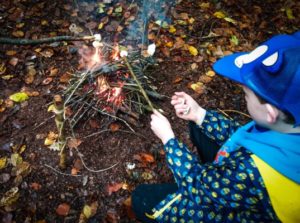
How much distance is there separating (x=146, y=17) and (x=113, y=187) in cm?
241

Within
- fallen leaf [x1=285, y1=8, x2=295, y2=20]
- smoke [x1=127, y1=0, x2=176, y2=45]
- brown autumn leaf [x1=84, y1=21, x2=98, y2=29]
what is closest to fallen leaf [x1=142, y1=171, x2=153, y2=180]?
smoke [x1=127, y1=0, x2=176, y2=45]

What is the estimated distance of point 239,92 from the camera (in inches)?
137

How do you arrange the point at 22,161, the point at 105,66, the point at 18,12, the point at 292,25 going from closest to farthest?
the point at 22,161, the point at 105,66, the point at 18,12, the point at 292,25

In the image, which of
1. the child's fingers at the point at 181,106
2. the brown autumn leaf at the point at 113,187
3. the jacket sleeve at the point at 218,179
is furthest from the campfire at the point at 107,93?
the jacket sleeve at the point at 218,179

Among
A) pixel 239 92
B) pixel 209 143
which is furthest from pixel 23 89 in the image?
pixel 239 92

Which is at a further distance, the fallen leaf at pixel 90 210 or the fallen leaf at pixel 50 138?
the fallen leaf at pixel 50 138

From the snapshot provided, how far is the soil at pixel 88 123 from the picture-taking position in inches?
103

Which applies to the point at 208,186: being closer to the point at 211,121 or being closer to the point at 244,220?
the point at 244,220

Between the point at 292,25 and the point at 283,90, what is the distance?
3.61 meters

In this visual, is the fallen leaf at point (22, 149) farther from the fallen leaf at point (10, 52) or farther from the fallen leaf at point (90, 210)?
the fallen leaf at point (10, 52)

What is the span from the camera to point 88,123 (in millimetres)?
3012

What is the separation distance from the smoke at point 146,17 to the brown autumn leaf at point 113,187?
1.78m

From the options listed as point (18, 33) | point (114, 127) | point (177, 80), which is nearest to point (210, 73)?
point (177, 80)

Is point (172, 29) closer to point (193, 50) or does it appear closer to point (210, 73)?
point (193, 50)
